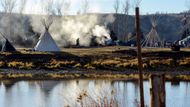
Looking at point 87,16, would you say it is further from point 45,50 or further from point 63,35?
point 45,50

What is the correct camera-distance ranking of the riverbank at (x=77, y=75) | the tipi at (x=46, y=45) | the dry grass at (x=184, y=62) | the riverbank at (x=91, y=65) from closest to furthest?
the riverbank at (x=77, y=75), the riverbank at (x=91, y=65), the dry grass at (x=184, y=62), the tipi at (x=46, y=45)

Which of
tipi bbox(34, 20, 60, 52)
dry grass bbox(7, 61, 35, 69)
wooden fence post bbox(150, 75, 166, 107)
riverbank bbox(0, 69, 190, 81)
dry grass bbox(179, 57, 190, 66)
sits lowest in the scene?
riverbank bbox(0, 69, 190, 81)

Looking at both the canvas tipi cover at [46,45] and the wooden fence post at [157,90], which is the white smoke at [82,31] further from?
the wooden fence post at [157,90]

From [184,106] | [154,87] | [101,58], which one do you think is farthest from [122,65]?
[154,87]

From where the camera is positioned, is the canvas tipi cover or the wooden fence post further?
the canvas tipi cover

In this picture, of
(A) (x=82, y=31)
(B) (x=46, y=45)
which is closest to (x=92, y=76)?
(B) (x=46, y=45)

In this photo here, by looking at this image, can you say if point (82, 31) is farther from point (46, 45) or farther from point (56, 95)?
point (56, 95)

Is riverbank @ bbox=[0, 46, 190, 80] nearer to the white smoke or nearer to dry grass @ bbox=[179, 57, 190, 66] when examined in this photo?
dry grass @ bbox=[179, 57, 190, 66]

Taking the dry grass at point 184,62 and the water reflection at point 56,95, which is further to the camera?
the dry grass at point 184,62

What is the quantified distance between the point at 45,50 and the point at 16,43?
31.2 meters

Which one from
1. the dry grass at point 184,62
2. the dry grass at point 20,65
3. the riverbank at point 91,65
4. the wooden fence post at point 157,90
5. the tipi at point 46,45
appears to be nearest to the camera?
the wooden fence post at point 157,90

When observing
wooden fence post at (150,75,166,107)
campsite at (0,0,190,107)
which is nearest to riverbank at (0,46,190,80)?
campsite at (0,0,190,107)

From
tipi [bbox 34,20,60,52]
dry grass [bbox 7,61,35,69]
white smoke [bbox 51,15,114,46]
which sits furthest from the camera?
Answer: white smoke [bbox 51,15,114,46]

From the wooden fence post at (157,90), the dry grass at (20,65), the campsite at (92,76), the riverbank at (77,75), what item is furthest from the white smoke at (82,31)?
the wooden fence post at (157,90)
